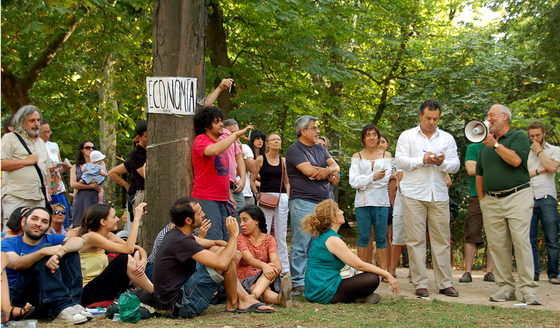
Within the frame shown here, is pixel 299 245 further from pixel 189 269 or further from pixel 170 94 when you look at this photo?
pixel 170 94

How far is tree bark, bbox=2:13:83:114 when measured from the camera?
11.9m

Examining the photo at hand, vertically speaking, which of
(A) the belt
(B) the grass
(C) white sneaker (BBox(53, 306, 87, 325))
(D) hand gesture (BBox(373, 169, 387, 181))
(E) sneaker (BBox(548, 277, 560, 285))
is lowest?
(E) sneaker (BBox(548, 277, 560, 285))

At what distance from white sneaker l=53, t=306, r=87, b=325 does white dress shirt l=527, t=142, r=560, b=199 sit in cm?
606

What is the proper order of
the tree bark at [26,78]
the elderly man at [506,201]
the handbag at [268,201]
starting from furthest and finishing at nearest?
1. the tree bark at [26,78]
2. the handbag at [268,201]
3. the elderly man at [506,201]

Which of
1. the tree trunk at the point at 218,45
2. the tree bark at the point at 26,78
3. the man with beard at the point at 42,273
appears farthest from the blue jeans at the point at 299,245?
the tree bark at the point at 26,78

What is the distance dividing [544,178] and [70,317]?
6.29m

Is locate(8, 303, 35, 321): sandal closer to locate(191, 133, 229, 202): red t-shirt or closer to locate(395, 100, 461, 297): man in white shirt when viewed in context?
locate(191, 133, 229, 202): red t-shirt

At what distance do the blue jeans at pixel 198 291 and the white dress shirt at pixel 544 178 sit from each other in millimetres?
4871

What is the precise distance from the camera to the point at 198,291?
484 cm

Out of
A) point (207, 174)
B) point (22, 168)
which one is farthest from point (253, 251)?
point (22, 168)

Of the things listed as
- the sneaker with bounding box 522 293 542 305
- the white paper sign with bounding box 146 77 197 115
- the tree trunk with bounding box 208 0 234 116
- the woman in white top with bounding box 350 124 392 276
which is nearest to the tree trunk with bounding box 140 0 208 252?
the white paper sign with bounding box 146 77 197 115

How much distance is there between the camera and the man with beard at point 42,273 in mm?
4469

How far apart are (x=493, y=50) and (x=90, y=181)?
11.9 m

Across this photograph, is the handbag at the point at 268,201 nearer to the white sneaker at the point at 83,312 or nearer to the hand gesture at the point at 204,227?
the hand gesture at the point at 204,227
